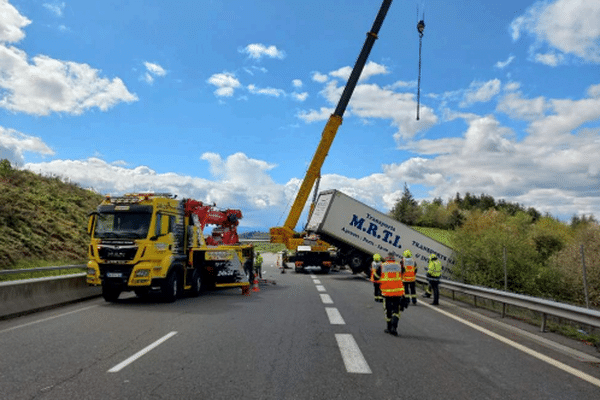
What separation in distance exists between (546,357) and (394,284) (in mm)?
2657

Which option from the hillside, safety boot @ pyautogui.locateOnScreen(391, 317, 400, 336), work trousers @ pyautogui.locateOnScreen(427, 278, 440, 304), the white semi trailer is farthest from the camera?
the white semi trailer

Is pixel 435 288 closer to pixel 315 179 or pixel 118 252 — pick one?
pixel 118 252

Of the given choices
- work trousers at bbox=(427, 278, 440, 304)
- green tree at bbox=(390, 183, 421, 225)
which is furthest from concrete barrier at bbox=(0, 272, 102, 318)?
green tree at bbox=(390, 183, 421, 225)

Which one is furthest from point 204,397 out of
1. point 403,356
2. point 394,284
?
point 394,284

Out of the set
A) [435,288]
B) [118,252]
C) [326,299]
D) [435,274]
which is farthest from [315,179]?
[118,252]

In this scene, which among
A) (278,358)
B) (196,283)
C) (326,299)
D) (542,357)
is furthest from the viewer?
(196,283)

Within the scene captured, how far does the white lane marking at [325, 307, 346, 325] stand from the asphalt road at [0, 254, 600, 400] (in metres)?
0.04

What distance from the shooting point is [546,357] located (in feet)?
21.2

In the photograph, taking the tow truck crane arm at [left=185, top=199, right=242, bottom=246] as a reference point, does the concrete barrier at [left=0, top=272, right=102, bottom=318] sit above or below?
below

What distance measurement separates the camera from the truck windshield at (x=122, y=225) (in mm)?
12033

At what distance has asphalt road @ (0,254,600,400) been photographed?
15.4 ft

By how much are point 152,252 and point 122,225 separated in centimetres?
125

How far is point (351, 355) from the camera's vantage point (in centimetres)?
630

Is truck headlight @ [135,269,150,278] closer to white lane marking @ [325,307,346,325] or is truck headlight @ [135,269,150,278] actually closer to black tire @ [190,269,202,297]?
black tire @ [190,269,202,297]
